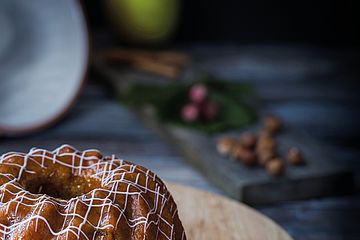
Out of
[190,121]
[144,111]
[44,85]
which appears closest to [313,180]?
[190,121]

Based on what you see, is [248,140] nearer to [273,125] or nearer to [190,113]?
[273,125]

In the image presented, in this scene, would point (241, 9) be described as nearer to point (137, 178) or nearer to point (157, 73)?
point (157, 73)

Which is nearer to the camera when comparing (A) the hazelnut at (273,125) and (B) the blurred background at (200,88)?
(B) the blurred background at (200,88)

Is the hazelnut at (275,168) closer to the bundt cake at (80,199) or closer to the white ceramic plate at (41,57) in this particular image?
the bundt cake at (80,199)

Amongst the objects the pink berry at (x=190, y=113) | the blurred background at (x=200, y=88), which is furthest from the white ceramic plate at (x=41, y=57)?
the pink berry at (x=190, y=113)

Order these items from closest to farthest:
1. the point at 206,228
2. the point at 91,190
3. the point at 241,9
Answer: the point at 91,190
the point at 206,228
the point at 241,9

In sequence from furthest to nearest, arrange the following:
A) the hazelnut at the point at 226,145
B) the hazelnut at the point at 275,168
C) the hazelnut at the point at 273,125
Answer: the hazelnut at the point at 273,125 < the hazelnut at the point at 226,145 < the hazelnut at the point at 275,168

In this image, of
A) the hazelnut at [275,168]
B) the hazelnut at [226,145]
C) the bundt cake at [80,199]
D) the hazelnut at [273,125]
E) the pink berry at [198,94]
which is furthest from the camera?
the pink berry at [198,94]
